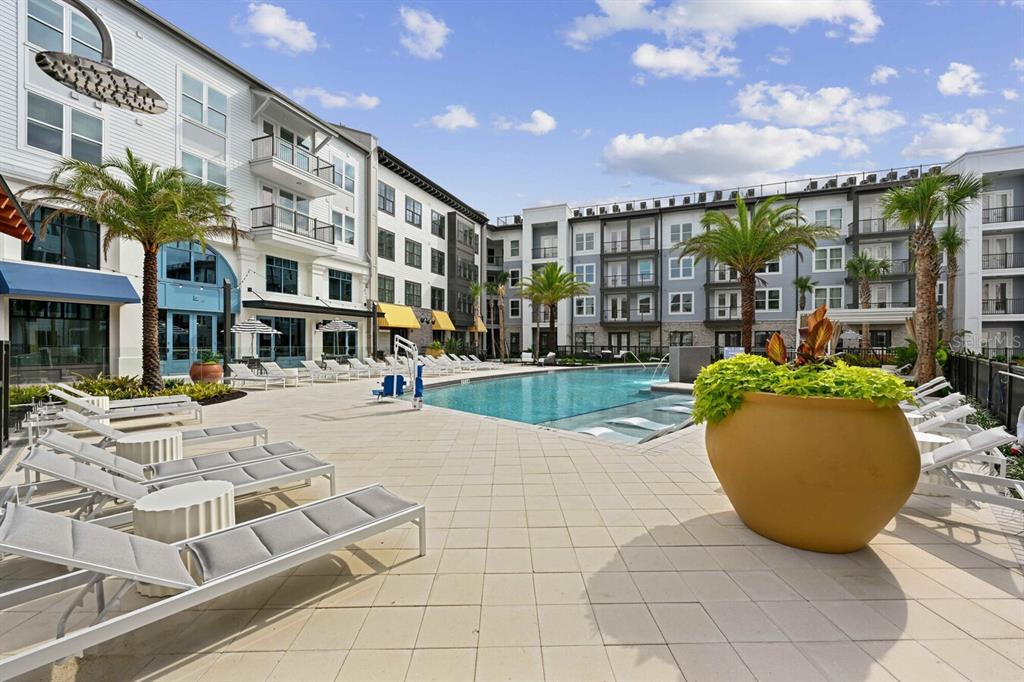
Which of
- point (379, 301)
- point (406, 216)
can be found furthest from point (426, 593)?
point (406, 216)

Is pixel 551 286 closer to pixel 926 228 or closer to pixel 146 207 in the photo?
pixel 926 228

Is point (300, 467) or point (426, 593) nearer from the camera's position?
point (426, 593)

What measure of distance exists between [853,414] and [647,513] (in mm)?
2059

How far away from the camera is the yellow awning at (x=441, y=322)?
36500mm

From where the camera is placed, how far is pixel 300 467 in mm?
4836

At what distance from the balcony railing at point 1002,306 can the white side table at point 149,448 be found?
41291mm

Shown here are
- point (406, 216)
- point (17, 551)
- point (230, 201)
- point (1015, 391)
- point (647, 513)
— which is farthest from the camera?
point (406, 216)

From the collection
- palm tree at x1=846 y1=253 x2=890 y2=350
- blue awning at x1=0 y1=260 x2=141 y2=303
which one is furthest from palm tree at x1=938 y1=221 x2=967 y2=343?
blue awning at x1=0 y1=260 x2=141 y2=303

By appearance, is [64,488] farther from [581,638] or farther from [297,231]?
[297,231]

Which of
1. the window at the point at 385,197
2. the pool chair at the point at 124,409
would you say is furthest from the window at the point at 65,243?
the window at the point at 385,197

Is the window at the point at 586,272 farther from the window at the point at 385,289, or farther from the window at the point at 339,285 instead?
the window at the point at 339,285

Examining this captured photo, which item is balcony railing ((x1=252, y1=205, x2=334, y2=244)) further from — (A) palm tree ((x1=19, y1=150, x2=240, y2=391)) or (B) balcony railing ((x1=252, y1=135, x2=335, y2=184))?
(A) palm tree ((x1=19, y1=150, x2=240, y2=391))

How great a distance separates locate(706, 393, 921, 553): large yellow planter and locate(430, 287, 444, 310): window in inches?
1363

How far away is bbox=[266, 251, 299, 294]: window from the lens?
75.9 ft
